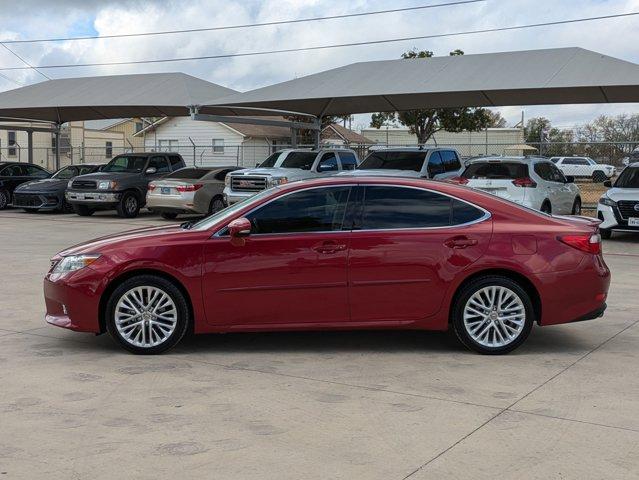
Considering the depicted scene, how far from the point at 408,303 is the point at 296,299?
0.94m

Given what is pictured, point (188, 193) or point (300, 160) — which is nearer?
point (188, 193)

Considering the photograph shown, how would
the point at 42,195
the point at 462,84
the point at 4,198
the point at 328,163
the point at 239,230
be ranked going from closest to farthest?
the point at 239,230, the point at 462,84, the point at 328,163, the point at 42,195, the point at 4,198

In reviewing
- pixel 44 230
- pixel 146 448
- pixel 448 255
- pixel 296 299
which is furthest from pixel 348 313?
pixel 44 230

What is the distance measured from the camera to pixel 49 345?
22.7 feet

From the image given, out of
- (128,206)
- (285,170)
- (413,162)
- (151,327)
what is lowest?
(151,327)

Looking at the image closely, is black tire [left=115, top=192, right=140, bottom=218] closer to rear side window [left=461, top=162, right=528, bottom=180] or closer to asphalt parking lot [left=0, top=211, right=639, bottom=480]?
rear side window [left=461, top=162, right=528, bottom=180]

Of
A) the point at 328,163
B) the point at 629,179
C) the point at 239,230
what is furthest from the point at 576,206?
the point at 239,230

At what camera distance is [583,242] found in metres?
6.54

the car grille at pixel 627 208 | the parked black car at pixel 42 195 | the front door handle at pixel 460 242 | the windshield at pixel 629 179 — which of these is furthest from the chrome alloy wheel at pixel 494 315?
the parked black car at pixel 42 195

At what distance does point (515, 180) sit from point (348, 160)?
257 inches

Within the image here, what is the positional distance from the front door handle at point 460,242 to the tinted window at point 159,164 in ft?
58.8

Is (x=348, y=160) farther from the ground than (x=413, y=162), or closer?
farther from the ground

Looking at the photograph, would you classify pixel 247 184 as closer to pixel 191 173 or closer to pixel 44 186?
pixel 191 173

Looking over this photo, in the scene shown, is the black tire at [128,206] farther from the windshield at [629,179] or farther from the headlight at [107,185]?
the windshield at [629,179]
